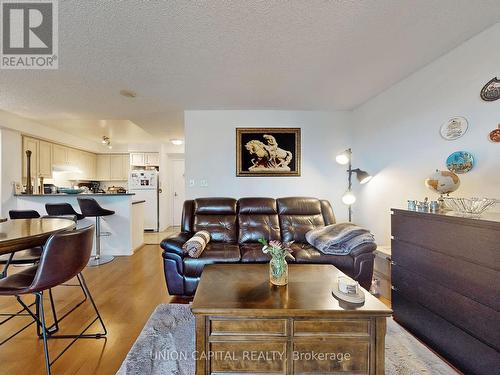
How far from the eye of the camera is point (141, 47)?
1.89 metres

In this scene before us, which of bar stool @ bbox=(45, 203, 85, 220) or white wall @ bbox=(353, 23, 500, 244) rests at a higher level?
white wall @ bbox=(353, 23, 500, 244)

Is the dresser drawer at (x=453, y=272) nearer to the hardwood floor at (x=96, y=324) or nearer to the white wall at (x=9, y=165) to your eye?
the hardwood floor at (x=96, y=324)

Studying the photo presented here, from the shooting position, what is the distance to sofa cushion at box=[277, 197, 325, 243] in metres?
2.87

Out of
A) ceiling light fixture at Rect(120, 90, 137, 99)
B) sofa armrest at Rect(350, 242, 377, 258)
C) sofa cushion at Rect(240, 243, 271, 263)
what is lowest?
sofa cushion at Rect(240, 243, 271, 263)

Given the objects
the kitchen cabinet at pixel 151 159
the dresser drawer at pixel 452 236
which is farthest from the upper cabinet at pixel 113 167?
the dresser drawer at pixel 452 236

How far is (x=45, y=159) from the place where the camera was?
4.42 metres

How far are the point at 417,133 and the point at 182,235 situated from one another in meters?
2.78

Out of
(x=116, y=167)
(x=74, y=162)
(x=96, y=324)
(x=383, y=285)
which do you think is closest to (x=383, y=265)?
(x=383, y=285)

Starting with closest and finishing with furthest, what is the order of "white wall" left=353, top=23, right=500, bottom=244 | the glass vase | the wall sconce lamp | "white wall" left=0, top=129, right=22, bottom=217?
the glass vase < "white wall" left=353, top=23, right=500, bottom=244 < the wall sconce lamp < "white wall" left=0, top=129, right=22, bottom=217

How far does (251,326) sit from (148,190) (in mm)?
5313

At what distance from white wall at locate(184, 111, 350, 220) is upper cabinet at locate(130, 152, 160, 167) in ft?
10.3

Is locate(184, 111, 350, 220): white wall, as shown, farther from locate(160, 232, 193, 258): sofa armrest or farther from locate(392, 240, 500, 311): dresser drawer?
locate(392, 240, 500, 311): dresser drawer

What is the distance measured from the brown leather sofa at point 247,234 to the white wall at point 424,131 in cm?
72

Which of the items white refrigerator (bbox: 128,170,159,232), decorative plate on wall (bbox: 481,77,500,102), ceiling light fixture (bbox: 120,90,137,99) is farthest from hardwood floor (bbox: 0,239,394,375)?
decorative plate on wall (bbox: 481,77,500,102)
